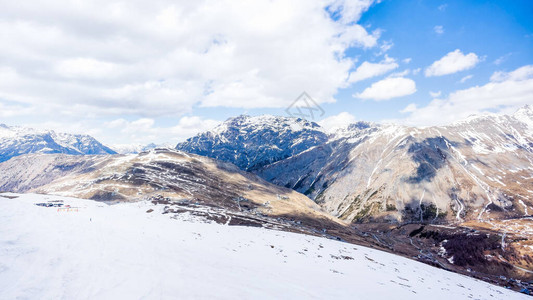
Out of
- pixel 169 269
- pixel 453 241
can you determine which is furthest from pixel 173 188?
pixel 453 241

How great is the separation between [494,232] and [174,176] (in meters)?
178

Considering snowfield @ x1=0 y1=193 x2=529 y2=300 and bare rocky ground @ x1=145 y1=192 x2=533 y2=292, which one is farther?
bare rocky ground @ x1=145 y1=192 x2=533 y2=292

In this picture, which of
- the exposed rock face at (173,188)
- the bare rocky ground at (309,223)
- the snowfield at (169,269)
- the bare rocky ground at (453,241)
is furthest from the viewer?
the exposed rock face at (173,188)

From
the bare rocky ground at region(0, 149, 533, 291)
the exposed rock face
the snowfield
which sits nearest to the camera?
the snowfield

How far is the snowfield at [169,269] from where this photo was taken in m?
12.1

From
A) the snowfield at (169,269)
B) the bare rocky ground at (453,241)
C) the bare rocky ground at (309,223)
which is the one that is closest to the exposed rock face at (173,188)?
the bare rocky ground at (309,223)

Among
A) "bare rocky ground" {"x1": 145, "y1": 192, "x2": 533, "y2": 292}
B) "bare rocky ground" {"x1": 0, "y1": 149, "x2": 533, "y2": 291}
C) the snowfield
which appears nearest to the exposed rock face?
"bare rocky ground" {"x1": 0, "y1": 149, "x2": 533, "y2": 291}

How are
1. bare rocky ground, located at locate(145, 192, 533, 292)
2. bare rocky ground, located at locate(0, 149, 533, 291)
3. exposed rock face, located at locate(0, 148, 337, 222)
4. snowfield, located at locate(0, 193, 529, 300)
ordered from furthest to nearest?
exposed rock face, located at locate(0, 148, 337, 222) < bare rocky ground, located at locate(0, 149, 533, 291) < bare rocky ground, located at locate(145, 192, 533, 292) < snowfield, located at locate(0, 193, 529, 300)

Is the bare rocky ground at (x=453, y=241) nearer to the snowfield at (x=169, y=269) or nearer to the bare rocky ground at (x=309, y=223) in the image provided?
the bare rocky ground at (x=309, y=223)

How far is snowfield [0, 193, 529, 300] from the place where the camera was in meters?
12.1

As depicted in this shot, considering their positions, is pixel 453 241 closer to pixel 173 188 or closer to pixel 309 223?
pixel 309 223

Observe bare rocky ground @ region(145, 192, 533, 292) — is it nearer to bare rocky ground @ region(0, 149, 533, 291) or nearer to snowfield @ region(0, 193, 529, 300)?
bare rocky ground @ region(0, 149, 533, 291)

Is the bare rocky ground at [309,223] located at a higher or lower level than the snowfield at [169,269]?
lower

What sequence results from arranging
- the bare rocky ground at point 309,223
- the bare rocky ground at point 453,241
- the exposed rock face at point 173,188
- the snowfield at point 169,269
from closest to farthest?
the snowfield at point 169,269 → the bare rocky ground at point 453,241 → the bare rocky ground at point 309,223 → the exposed rock face at point 173,188
